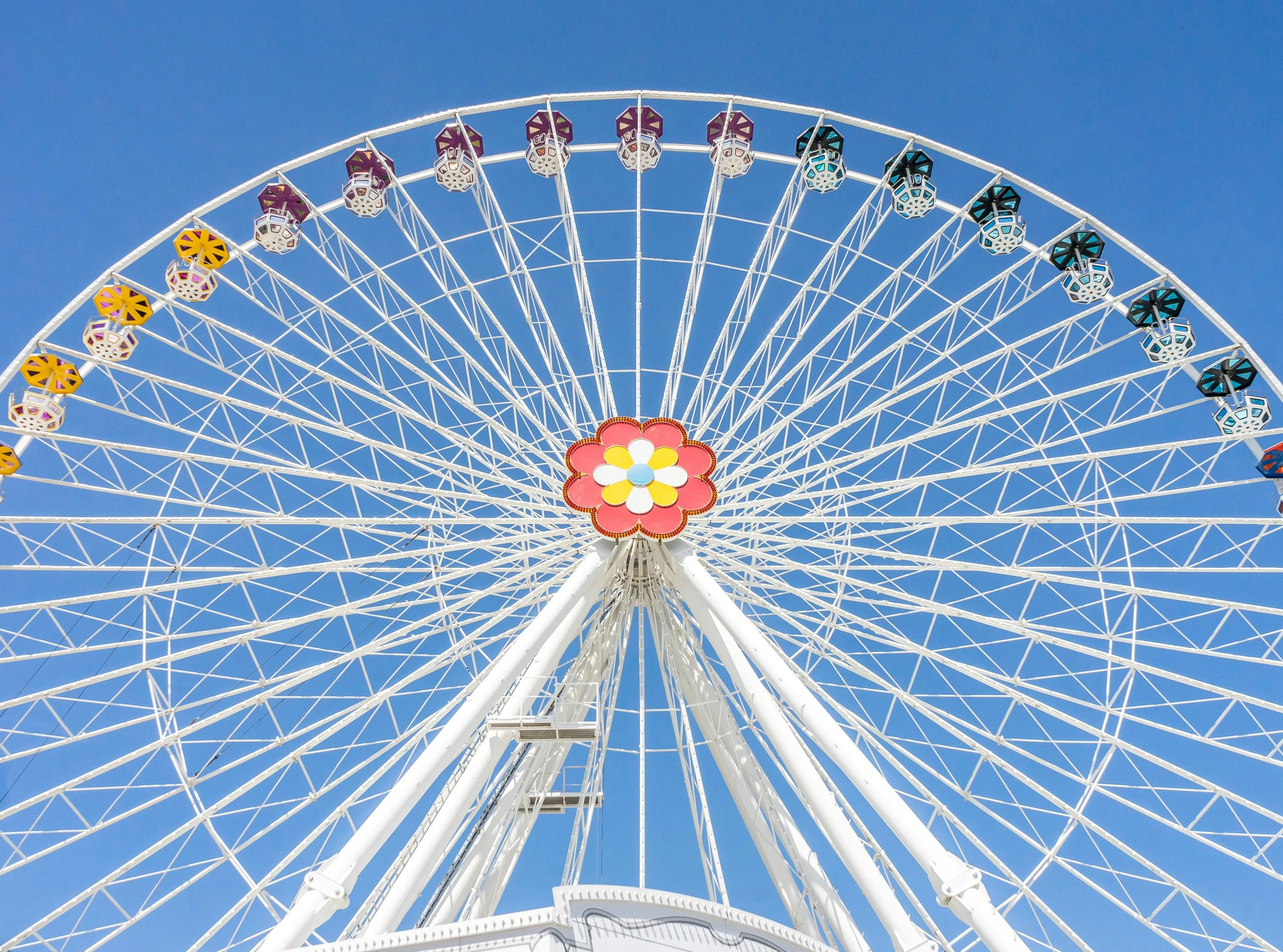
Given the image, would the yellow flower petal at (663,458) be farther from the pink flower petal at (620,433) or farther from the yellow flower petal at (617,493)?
the yellow flower petal at (617,493)

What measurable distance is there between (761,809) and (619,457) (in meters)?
6.53

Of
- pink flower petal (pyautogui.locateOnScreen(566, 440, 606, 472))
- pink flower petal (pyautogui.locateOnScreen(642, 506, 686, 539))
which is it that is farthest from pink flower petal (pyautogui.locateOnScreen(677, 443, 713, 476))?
pink flower petal (pyautogui.locateOnScreen(566, 440, 606, 472))

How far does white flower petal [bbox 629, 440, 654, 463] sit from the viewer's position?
17.1 meters

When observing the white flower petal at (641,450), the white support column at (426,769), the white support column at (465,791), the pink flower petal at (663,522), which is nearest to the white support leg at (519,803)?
the white support column at (465,791)

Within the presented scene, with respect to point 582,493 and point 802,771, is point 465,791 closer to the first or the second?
point 802,771

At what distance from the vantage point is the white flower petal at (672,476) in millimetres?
16844

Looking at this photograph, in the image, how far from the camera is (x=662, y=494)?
54.9 feet

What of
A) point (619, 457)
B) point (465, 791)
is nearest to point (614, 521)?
point (619, 457)

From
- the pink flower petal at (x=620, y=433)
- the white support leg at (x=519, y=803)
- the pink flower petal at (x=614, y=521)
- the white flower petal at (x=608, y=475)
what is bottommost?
the white support leg at (x=519, y=803)

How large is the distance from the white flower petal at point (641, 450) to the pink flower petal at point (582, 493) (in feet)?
2.97

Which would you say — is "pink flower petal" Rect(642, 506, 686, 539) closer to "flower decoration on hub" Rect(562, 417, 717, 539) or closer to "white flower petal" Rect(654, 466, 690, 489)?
"flower decoration on hub" Rect(562, 417, 717, 539)

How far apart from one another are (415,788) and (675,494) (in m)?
6.58

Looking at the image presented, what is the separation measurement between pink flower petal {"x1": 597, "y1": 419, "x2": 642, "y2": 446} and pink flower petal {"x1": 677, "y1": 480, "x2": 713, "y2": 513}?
1385 millimetres

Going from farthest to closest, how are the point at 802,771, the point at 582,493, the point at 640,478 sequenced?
the point at 640,478
the point at 582,493
the point at 802,771
